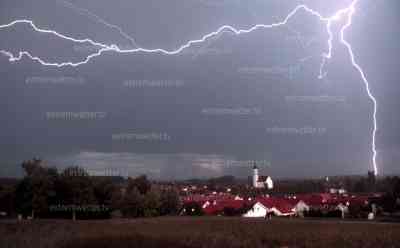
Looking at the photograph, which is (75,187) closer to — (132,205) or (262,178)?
(132,205)

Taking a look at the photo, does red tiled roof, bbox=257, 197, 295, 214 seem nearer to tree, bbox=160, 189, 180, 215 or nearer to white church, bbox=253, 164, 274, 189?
white church, bbox=253, 164, 274, 189

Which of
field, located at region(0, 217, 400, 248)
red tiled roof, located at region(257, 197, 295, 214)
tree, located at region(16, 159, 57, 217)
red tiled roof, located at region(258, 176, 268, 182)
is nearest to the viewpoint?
field, located at region(0, 217, 400, 248)

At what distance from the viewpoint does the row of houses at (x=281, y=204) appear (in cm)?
1772

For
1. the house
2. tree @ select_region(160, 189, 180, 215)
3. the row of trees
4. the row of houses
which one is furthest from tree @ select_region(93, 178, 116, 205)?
the house

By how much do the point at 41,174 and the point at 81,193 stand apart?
4.70 feet

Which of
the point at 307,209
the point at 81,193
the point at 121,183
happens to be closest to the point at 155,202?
the point at 121,183

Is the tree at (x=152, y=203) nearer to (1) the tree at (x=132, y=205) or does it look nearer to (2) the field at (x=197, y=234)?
(1) the tree at (x=132, y=205)

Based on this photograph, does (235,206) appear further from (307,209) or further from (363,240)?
(363,240)

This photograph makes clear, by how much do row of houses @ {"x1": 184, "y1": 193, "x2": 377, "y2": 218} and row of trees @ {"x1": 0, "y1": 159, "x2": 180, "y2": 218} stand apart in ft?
5.03

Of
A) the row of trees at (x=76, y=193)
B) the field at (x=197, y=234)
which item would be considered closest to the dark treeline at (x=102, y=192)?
the row of trees at (x=76, y=193)

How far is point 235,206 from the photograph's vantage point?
18609mm

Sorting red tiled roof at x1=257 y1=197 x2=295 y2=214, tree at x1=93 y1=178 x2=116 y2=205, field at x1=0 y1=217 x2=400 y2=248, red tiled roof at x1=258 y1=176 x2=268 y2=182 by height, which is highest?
red tiled roof at x1=258 y1=176 x2=268 y2=182

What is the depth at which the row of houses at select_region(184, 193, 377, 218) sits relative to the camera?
58.1ft

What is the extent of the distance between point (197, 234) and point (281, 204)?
731 centimetres
